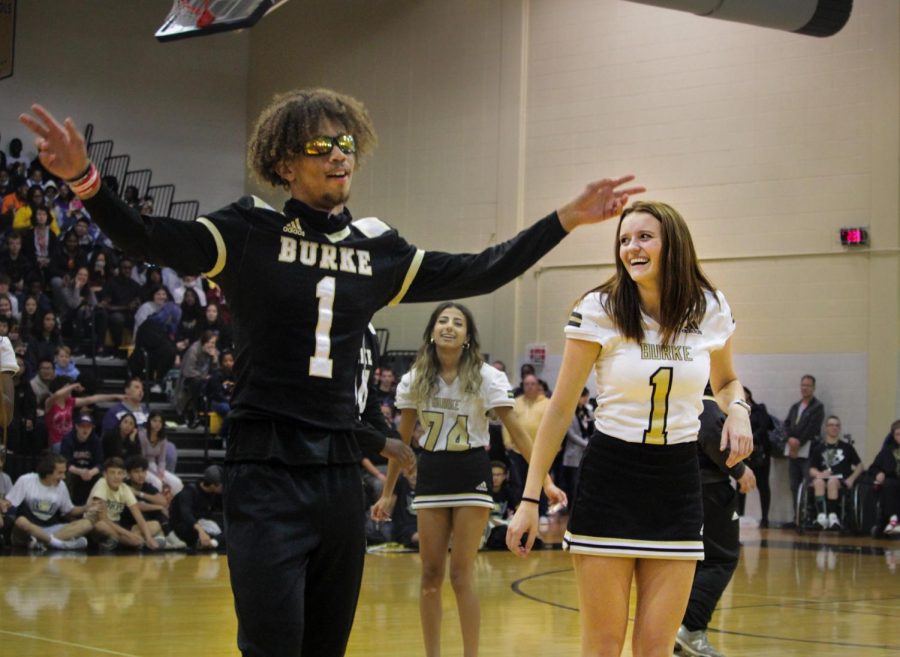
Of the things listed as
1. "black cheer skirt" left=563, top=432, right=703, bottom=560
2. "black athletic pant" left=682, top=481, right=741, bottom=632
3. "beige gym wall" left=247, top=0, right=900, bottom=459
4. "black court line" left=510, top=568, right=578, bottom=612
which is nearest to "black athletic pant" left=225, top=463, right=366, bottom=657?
"black cheer skirt" left=563, top=432, right=703, bottom=560

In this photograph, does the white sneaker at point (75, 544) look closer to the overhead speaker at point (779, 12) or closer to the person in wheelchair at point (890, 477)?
the overhead speaker at point (779, 12)

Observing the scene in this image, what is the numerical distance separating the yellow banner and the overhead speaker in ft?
35.5

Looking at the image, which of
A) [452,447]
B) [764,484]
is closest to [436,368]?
[452,447]

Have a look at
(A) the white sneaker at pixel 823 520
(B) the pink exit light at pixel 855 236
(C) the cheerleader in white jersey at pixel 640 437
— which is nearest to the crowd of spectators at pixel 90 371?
(C) the cheerleader in white jersey at pixel 640 437

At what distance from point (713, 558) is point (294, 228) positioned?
379 centimetres

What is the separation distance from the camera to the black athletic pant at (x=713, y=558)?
626cm

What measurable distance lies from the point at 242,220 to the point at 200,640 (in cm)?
442

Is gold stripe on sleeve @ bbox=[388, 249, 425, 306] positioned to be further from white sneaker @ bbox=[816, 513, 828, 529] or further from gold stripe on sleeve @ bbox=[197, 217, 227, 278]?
white sneaker @ bbox=[816, 513, 828, 529]

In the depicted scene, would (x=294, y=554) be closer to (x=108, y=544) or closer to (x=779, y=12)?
(x=108, y=544)

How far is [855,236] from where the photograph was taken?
16.6 m

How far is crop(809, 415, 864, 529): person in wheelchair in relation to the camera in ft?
52.3

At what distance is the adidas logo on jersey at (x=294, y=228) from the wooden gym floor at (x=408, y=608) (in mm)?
Result: 3956

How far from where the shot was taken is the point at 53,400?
14.3 m

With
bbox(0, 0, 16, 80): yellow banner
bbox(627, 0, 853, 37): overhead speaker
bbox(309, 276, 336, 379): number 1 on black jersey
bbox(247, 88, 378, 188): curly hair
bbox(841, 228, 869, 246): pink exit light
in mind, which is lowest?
bbox(309, 276, 336, 379): number 1 on black jersey
